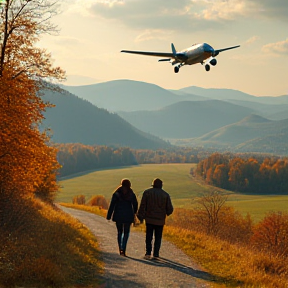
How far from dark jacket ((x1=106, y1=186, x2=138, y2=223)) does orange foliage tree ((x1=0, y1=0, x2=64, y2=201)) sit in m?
5.49

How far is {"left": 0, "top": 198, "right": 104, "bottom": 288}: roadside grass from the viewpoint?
32.9ft

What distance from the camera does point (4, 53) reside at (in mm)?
20719

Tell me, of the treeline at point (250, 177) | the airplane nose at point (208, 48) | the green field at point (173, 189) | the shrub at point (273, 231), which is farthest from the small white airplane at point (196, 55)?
the treeline at point (250, 177)

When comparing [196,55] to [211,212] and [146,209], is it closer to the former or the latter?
[146,209]

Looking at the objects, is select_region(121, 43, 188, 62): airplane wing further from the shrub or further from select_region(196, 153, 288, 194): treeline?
select_region(196, 153, 288, 194): treeline

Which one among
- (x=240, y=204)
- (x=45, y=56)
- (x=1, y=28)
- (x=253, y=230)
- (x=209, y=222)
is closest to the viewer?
(x=1, y=28)

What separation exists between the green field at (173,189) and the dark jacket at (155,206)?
7202 centimetres

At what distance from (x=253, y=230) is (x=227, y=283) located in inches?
2506

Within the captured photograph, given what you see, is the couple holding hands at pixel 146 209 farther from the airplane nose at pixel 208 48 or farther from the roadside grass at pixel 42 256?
the airplane nose at pixel 208 48

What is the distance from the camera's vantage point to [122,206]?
1442 centimetres

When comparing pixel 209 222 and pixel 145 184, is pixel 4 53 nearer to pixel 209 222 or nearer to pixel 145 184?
pixel 209 222

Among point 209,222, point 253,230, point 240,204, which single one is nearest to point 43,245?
point 209,222

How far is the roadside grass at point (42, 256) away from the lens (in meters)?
10.0

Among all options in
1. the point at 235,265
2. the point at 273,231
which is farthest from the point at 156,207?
the point at 273,231
